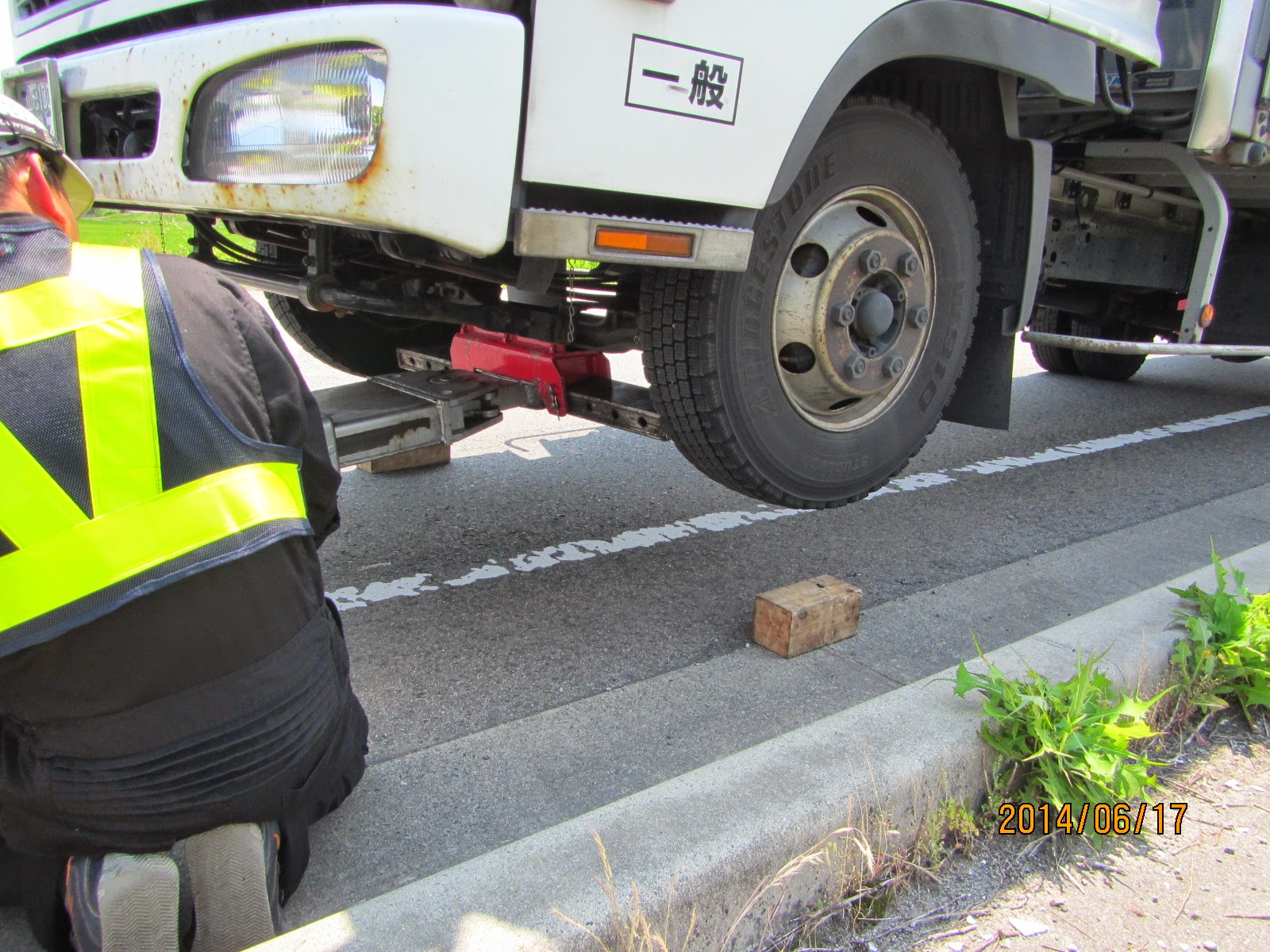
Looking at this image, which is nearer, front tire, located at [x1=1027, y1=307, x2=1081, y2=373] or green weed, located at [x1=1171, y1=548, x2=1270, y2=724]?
green weed, located at [x1=1171, y1=548, x2=1270, y2=724]

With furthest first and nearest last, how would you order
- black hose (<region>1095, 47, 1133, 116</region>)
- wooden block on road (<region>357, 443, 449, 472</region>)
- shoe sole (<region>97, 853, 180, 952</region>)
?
1. wooden block on road (<region>357, 443, 449, 472</region>)
2. black hose (<region>1095, 47, 1133, 116</region>)
3. shoe sole (<region>97, 853, 180, 952</region>)

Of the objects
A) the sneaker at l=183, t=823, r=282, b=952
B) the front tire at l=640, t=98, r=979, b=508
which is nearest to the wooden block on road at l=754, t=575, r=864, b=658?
the front tire at l=640, t=98, r=979, b=508

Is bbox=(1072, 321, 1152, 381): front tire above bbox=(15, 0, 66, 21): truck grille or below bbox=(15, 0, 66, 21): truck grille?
below

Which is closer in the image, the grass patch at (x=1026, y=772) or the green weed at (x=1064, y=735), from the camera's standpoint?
the grass patch at (x=1026, y=772)

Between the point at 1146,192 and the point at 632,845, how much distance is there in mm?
3590

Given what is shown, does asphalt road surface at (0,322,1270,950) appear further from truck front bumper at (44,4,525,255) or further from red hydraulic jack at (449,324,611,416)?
truck front bumper at (44,4,525,255)

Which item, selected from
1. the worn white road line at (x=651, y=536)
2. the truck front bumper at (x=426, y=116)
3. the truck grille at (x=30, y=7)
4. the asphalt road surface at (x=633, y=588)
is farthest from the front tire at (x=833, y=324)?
the truck grille at (x=30, y=7)

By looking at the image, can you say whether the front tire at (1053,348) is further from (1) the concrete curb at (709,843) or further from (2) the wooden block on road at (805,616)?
(1) the concrete curb at (709,843)

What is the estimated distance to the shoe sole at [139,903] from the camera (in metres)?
1.34

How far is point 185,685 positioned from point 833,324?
63.1 inches

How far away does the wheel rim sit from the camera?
2.27 metres

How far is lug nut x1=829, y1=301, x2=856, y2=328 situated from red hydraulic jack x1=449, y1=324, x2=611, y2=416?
2.48 ft

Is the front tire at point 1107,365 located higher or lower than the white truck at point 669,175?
lower

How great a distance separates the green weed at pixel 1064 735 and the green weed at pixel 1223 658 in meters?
0.35
